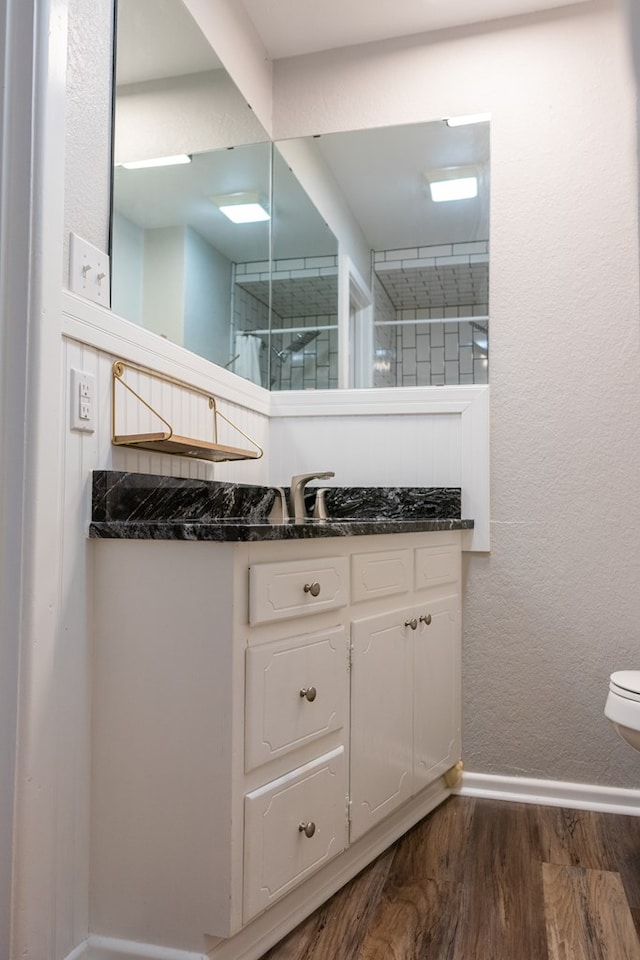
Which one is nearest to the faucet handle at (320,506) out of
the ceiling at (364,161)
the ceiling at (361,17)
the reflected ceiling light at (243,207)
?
the ceiling at (364,161)

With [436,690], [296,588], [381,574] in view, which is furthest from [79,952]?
[436,690]

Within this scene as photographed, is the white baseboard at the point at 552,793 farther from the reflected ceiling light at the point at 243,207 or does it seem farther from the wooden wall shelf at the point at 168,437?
the reflected ceiling light at the point at 243,207

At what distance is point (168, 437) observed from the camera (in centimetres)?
167

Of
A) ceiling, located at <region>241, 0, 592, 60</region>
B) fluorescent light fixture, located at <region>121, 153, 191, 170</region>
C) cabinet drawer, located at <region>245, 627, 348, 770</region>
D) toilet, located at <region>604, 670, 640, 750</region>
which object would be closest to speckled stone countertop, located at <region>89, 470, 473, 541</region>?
cabinet drawer, located at <region>245, 627, 348, 770</region>

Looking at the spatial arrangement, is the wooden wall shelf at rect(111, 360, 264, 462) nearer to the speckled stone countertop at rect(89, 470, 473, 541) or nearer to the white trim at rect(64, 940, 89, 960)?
the speckled stone countertop at rect(89, 470, 473, 541)

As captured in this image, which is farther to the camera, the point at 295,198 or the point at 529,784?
the point at 295,198

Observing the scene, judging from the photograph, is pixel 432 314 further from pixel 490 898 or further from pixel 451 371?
pixel 490 898

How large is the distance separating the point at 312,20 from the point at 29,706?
2355 mm

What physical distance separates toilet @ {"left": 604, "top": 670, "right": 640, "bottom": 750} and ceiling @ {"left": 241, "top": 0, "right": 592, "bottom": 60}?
2.17 meters

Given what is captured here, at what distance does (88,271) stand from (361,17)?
62.6 inches

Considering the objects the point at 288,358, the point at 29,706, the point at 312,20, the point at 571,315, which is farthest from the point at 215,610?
the point at 312,20

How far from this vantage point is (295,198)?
2684 millimetres

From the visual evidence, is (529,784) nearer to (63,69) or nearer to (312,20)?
(63,69)

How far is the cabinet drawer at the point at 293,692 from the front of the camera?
1.44 metres
